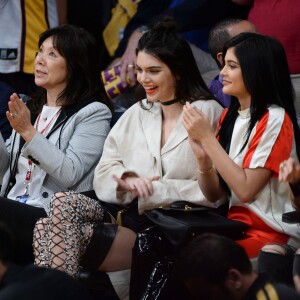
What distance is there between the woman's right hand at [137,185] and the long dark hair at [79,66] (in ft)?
2.27

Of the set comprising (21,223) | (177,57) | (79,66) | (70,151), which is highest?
(177,57)

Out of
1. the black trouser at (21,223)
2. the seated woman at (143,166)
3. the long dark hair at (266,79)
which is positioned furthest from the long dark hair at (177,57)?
the black trouser at (21,223)

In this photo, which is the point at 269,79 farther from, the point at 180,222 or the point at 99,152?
the point at 99,152

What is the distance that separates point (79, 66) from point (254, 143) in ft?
4.23

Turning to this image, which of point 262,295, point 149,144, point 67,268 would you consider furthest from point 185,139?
point 262,295

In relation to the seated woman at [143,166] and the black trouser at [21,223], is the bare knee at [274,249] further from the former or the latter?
the black trouser at [21,223]

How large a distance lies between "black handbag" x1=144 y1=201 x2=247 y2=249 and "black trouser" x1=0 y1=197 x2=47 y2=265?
2.18ft

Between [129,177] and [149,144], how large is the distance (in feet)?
0.63

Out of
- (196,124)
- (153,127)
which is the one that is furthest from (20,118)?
(196,124)

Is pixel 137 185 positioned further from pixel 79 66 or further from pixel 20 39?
pixel 20 39

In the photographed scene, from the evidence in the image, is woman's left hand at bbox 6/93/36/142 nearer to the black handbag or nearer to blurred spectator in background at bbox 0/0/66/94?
the black handbag

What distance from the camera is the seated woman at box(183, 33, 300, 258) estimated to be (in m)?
3.89

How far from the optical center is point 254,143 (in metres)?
3.94

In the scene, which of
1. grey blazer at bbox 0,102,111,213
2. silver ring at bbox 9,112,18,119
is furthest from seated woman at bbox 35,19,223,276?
silver ring at bbox 9,112,18,119
